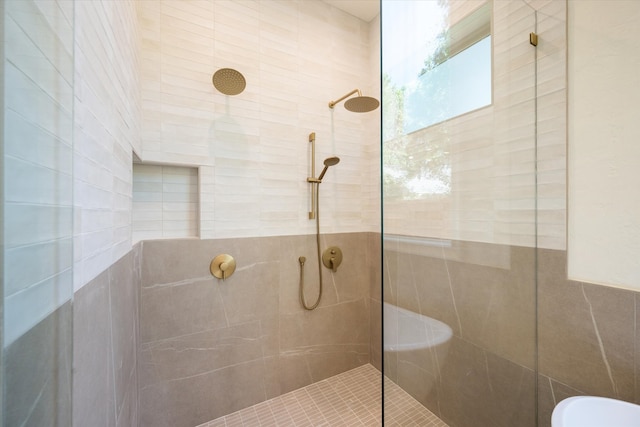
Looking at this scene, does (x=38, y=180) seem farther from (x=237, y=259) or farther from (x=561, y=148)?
(x=561, y=148)

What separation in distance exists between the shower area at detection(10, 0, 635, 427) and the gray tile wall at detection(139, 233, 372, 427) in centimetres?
1

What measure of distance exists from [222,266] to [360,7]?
Answer: 2211mm

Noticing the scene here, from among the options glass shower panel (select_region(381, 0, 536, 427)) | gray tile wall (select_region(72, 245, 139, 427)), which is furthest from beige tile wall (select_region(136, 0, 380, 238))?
glass shower panel (select_region(381, 0, 536, 427))

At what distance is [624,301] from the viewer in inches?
31.3

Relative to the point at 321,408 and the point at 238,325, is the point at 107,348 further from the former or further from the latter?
the point at 321,408

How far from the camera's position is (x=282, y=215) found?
1.75 meters

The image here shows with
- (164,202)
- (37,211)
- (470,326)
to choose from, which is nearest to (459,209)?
(470,326)

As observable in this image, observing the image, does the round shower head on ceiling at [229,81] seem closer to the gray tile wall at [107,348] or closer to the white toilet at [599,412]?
the gray tile wall at [107,348]

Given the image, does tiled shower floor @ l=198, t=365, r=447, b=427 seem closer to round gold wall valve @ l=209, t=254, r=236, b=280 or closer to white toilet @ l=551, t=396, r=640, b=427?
round gold wall valve @ l=209, t=254, r=236, b=280

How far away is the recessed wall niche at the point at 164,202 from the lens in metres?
1.42

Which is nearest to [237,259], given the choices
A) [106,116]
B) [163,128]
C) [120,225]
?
[120,225]

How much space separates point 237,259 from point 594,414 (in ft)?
5.22

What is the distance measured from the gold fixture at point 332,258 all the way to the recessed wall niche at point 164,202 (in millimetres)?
906

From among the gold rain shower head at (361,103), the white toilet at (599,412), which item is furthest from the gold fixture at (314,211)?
the white toilet at (599,412)
